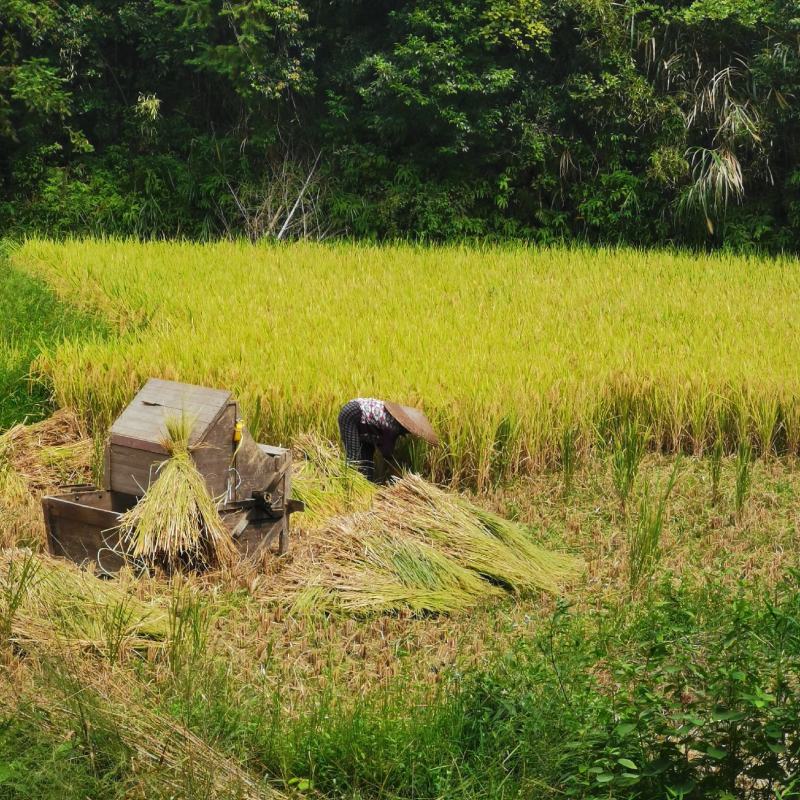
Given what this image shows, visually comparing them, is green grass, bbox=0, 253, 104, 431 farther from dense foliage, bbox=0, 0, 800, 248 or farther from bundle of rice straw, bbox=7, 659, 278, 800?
dense foliage, bbox=0, 0, 800, 248

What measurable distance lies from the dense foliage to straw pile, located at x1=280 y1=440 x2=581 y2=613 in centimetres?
822

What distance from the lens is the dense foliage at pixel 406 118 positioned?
12.2m

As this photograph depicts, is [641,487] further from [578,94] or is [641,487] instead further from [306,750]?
[578,94]

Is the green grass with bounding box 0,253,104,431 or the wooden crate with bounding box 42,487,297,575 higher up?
the wooden crate with bounding box 42,487,297,575

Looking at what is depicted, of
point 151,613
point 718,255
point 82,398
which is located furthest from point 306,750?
point 718,255

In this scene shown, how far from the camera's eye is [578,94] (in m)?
12.3

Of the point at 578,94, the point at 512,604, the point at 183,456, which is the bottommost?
the point at 512,604

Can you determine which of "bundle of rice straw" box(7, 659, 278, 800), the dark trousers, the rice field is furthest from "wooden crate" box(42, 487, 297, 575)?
the rice field

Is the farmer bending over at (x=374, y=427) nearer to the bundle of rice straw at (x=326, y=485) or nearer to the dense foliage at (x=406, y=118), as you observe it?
the bundle of rice straw at (x=326, y=485)

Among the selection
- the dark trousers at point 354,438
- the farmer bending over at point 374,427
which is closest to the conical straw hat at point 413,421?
the farmer bending over at point 374,427

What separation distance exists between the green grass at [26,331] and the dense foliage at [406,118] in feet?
13.6

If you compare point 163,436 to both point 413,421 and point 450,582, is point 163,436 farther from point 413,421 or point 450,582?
point 413,421

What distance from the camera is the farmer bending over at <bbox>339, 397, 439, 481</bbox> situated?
4832 mm

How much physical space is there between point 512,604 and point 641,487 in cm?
129
